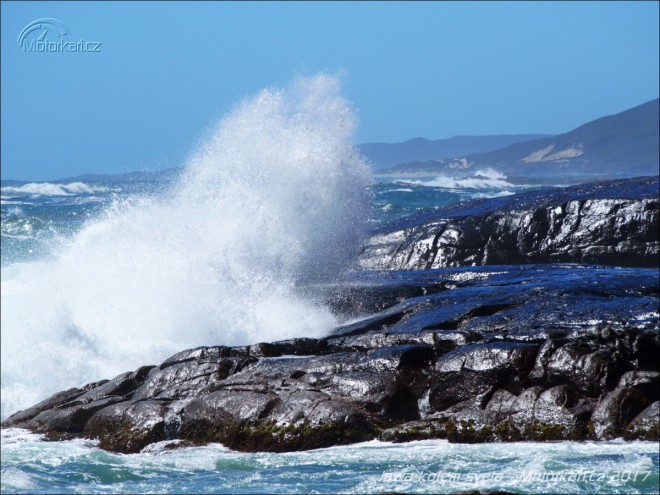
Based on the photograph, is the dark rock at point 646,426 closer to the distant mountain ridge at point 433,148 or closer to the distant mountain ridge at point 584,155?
the distant mountain ridge at point 584,155

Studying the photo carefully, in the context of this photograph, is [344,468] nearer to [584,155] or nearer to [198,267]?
[198,267]

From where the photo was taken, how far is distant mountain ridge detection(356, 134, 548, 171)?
471ft

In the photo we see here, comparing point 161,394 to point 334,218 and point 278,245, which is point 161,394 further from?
point 334,218

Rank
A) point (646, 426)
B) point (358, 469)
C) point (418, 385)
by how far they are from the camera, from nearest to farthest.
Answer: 1. point (358, 469)
2. point (646, 426)
3. point (418, 385)

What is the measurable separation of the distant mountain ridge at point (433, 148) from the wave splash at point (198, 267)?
117 m

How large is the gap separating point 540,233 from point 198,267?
220 inches

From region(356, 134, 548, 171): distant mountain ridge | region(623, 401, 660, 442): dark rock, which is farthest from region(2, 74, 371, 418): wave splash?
region(356, 134, 548, 171): distant mountain ridge

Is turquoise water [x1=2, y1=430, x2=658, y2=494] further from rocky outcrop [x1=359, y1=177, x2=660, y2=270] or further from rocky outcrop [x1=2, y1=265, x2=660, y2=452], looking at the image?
rocky outcrop [x1=359, y1=177, x2=660, y2=270]

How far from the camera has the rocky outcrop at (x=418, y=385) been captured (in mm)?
9070

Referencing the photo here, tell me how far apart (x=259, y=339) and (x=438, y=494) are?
5749 mm

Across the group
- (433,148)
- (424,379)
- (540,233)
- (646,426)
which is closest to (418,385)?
(424,379)

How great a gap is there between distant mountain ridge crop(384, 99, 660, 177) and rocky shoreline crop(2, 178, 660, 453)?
73.6 m

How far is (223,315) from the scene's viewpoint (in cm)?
1353

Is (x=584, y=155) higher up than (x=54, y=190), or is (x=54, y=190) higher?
(x=54, y=190)
